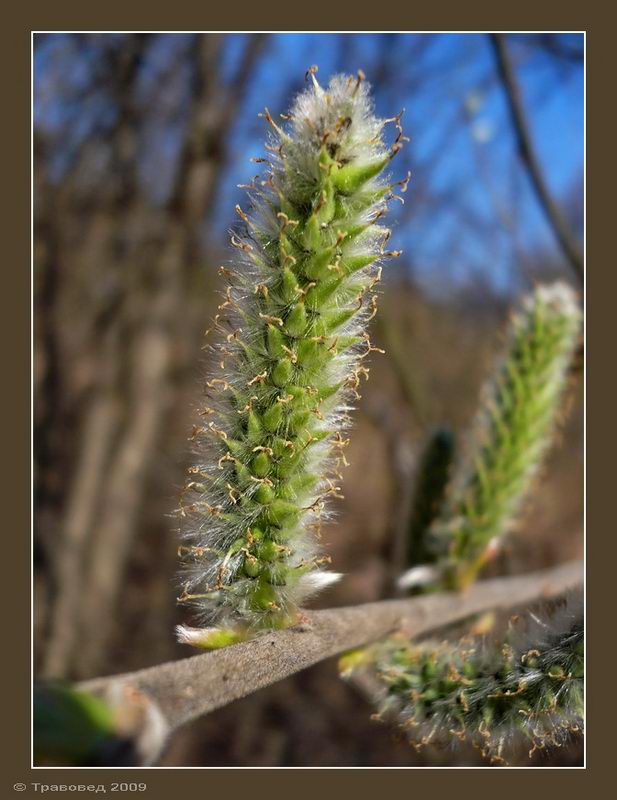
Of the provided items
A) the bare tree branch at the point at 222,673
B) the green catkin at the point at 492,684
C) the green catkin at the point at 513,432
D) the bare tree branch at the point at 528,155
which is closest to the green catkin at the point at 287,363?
the bare tree branch at the point at 222,673

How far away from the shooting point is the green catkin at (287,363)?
125cm

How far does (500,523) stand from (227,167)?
15.9 feet

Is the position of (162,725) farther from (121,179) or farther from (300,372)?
(121,179)

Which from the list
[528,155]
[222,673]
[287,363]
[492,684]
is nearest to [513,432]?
[528,155]

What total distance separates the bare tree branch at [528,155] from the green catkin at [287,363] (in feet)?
5.66

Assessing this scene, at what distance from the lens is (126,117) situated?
5.84 meters

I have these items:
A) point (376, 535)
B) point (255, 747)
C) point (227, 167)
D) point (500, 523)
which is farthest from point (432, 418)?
point (376, 535)

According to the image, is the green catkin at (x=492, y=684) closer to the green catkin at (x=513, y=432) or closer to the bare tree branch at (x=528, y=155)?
the green catkin at (x=513, y=432)

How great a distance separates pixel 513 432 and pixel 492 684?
1.35 meters

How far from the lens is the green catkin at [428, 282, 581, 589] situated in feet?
8.86

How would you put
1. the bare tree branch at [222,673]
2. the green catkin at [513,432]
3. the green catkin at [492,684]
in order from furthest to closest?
the green catkin at [513,432] → the green catkin at [492,684] → the bare tree branch at [222,673]

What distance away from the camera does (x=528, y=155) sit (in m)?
2.86

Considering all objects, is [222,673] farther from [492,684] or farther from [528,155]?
[528,155]

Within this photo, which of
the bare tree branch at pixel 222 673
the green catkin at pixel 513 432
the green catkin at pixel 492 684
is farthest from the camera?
the green catkin at pixel 513 432
